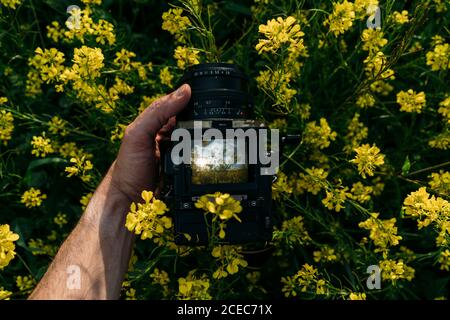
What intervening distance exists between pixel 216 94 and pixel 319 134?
55 cm

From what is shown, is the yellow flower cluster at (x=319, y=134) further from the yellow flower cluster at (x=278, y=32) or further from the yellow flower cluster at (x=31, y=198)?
the yellow flower cluster at (x=31, y=198)

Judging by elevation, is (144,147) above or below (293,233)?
above

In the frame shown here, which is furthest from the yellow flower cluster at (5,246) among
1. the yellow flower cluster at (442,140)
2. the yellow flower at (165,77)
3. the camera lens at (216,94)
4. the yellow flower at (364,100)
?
the yellow flower cluster at (442,140)

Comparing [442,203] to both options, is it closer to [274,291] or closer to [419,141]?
[419,141]

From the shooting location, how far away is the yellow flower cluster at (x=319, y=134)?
1573 mm

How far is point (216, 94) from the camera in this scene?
122 centimetres

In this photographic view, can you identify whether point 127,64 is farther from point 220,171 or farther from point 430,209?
point 430,209

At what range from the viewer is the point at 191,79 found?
127cm

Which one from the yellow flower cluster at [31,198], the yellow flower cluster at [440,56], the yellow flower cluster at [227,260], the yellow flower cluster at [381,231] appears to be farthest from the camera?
the yellow flower cluster at [31,198]

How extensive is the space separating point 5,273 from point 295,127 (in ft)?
5.04

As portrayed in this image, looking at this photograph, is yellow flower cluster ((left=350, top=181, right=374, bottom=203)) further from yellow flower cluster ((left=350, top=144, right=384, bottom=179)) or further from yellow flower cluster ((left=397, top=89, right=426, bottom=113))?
yellow flower cluster ((left=397, top=89, right=426, bottom=113))

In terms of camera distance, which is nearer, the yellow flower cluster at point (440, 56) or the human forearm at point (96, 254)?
the human forearm at point (96, 254)

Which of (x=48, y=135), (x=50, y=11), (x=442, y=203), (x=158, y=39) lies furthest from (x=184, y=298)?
(x=50, y=11)

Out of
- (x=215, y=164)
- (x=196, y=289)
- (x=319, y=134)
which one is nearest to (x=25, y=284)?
(x=196, y=289)
